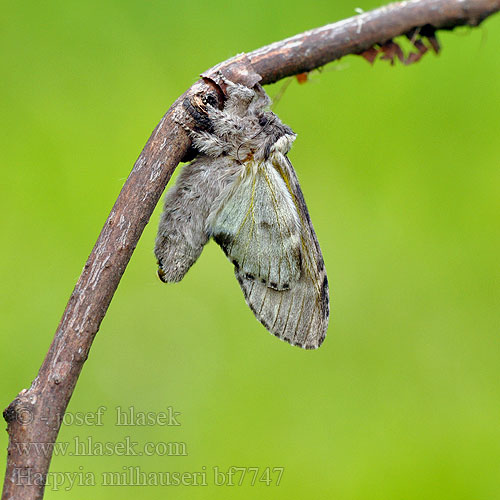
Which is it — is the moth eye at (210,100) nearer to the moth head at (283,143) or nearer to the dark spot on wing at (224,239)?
the moth head at (283,143)

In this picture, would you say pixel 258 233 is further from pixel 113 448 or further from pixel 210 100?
pixel 113 448

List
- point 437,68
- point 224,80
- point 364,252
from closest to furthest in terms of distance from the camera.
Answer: point 224,80 < point 364,252 < point 437,68

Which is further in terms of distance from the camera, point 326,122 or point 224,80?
point 326,122

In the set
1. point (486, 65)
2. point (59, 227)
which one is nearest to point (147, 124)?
point (59, 227)

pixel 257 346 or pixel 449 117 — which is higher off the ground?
pixel 449 117

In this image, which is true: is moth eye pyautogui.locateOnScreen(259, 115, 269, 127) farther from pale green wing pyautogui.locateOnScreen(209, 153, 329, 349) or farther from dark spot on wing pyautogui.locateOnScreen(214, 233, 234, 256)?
dark spot on wing pyautogui.locateOnScreen(214, 233, 234, 256)

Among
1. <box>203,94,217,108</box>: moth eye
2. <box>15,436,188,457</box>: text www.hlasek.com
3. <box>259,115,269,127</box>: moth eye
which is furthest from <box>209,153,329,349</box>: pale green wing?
<box>15,436,188,457</box>: text www.hlasek.com

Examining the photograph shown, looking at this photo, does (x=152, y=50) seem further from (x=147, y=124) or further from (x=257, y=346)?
(x=257, y=346)

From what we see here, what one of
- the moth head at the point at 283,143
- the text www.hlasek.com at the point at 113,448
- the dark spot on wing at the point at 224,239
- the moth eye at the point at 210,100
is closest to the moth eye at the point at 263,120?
the moth head at the point at 283,143
